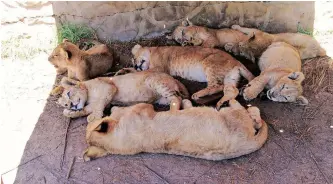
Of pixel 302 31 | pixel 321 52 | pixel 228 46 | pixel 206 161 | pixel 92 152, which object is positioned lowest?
pixel 206 161

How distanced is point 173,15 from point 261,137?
2.95 m

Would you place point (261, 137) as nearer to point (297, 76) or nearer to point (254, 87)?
point (254, 87)

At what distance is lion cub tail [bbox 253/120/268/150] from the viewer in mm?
4492

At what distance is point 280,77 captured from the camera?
5.34 m

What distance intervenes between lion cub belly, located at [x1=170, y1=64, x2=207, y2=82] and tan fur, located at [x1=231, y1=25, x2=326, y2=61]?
2.96 feet

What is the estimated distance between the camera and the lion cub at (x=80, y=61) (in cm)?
583

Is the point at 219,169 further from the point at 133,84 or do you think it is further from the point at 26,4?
the point at 26,4

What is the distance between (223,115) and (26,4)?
3952 millimetres

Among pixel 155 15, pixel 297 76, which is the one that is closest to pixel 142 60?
pixel 155 15

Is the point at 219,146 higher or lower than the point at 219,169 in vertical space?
higher

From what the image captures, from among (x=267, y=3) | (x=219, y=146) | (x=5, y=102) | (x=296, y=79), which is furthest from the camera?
(x=267, y=3)

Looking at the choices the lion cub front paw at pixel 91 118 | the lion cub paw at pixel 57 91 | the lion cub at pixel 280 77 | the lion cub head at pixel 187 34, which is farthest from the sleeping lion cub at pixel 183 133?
the lion cub head at pixel 187 34

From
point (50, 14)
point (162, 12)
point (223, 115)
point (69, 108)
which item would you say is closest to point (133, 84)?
point (69, 108)

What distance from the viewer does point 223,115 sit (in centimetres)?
455
